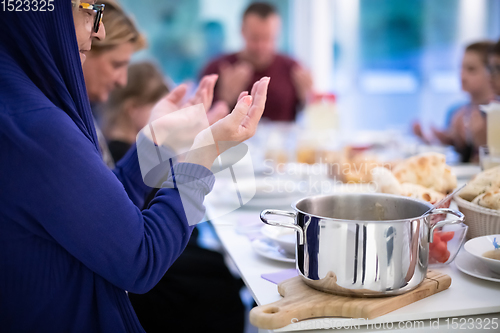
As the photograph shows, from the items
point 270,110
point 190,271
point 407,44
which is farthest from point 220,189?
point 407,44

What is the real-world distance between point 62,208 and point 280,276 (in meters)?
0.38

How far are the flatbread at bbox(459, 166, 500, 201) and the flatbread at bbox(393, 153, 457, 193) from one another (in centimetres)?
4

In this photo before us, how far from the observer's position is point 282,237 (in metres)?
0.91

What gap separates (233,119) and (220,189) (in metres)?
0.56

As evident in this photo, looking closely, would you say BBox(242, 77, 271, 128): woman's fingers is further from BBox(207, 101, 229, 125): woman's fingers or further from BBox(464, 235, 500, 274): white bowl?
BBox(464, 235, 500, 274): white bowl

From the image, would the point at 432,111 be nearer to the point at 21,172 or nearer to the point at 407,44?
the point at 407,44

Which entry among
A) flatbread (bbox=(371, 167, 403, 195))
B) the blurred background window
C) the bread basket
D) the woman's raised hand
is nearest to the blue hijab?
the woman's raised hand

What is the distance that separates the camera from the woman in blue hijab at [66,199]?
607 mm

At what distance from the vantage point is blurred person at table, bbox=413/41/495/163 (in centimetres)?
203

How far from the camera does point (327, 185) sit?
1.42 m

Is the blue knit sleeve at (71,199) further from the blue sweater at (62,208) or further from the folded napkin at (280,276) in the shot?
the folded napkin at (280,276)

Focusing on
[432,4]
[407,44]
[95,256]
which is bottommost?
[95,256]

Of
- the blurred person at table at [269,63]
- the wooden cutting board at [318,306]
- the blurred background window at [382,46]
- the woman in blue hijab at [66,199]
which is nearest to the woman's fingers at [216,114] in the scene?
the woman in blue hijab at [66,199]

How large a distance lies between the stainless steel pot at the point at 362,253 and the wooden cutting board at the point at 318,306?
0.01 metres
